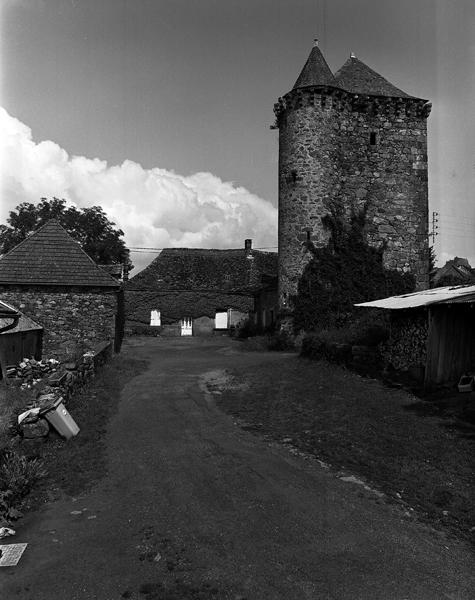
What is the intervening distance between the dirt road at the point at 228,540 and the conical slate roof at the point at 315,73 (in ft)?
68.3

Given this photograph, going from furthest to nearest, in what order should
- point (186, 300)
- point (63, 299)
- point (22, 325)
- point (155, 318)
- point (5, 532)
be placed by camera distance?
1. point (186, 300)
2. point (155, 318)
3. point (63, 299)
4. point (22, 325)
5. point (5, 532)

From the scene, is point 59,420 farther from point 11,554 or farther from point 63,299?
point 63,299

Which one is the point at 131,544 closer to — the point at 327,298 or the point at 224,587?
the point at 224,587

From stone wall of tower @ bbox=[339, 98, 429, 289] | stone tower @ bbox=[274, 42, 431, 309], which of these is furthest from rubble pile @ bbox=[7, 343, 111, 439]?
stone wall of tower @ bbox=[339, 98, 429, 289]

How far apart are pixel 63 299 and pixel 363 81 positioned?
19.3 metres

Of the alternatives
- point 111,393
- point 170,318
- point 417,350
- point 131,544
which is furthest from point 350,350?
point 170,318

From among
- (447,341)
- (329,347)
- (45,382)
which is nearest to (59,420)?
(45,382)

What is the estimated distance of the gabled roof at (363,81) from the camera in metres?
24.6

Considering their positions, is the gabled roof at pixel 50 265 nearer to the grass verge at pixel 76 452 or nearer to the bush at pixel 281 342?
the bush at pixel 281 342

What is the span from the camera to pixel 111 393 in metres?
12.1

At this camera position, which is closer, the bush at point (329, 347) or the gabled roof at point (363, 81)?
the bush at point (329, 347)

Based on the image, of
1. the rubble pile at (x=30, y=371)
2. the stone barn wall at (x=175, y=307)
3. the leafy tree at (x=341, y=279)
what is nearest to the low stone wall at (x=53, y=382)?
the rubble pile at (x=30, y=371)

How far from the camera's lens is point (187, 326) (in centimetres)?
3969

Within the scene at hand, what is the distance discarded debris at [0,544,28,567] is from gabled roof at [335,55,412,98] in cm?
2458
